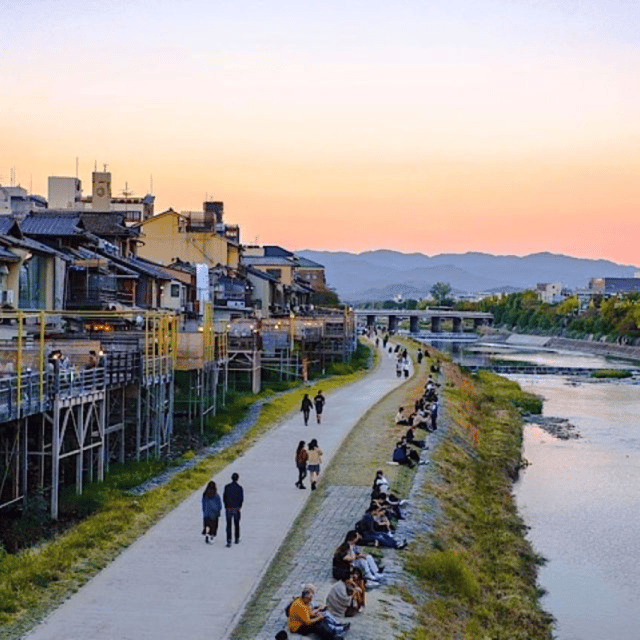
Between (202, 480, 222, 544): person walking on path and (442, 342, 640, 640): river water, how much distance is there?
7.98 m

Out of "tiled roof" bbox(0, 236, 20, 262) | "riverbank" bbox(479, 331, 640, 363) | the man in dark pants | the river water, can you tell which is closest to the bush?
the river water

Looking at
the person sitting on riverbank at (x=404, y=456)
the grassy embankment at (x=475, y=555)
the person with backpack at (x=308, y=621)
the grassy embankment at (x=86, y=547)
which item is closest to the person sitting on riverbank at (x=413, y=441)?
the grassy embankment at (x=475, y=555)

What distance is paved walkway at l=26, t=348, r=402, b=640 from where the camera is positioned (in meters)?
14.8

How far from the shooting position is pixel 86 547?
1912 cm

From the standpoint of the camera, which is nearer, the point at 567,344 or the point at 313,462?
the point at 313,462

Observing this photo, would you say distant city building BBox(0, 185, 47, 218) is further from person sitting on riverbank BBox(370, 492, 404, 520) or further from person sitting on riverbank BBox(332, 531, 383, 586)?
person sitting on riverbank BBox(332, 531, 383, 586)

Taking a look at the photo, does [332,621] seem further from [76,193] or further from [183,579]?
[76,193]

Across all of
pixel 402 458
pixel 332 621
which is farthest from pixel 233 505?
pixel 402 458

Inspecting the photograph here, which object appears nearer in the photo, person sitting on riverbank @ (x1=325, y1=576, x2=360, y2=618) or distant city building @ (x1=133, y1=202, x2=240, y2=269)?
person sitting on riverbank @ (x1=325, y1=576, x2=360, y2=618)

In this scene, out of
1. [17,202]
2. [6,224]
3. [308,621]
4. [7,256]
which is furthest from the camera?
[17,202]

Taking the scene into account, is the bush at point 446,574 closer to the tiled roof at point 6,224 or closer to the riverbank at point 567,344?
the tiled roof at point 6,224

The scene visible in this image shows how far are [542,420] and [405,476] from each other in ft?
104

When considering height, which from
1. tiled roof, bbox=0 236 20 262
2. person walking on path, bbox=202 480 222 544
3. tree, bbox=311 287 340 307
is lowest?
person walking on path, bbox=202 480 222 544

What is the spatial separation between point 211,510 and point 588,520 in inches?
646
